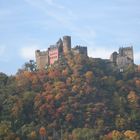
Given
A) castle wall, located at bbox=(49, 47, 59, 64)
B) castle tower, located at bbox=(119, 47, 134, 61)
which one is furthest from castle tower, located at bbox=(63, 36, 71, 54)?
castle tower, located at bbox=(119, 47, 134, 61)

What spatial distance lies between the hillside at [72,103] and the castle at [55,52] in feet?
9.27

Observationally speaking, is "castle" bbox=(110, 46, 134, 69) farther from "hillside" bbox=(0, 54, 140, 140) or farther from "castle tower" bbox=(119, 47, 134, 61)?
"hillside" bbox=(0, 54, 140, 140)

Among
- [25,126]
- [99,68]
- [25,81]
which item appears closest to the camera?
[25,126]

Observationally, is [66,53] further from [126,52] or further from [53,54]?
[126,52]

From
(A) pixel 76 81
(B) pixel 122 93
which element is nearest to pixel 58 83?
(A) pixel 76 81

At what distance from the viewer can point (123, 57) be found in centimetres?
12294

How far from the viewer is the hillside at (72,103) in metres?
93.9

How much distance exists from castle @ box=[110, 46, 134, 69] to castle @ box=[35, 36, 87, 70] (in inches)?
234

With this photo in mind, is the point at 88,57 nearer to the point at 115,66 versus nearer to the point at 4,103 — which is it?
the point at 115,66

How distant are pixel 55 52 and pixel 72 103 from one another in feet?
64.6

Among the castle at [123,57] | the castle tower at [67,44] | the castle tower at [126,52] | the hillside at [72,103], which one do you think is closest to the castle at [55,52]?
the castle tower at [67,44]

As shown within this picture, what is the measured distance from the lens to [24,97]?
102 metres

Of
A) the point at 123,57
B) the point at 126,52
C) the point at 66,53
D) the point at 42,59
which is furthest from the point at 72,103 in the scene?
the point at 126,52

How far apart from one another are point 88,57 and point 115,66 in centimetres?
521
